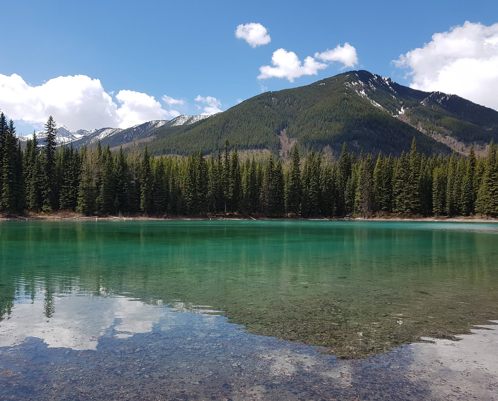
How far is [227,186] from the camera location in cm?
10238

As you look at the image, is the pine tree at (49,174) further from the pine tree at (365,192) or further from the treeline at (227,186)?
the pine tree at (365,192)

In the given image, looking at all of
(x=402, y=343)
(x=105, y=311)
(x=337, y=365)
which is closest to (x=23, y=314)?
(x=105, y=311)

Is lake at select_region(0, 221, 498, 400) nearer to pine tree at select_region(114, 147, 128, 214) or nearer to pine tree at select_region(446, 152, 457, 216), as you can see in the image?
pine tree at select_region(114, 147, 128, 214)

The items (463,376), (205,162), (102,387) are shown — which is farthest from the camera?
(205,162)

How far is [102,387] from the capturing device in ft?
18.4

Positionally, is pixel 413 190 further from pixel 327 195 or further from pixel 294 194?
pixel 294 194

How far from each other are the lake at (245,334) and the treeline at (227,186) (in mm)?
72905

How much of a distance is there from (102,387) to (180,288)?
8.06 meters

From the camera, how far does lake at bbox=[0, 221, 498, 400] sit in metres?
5.72

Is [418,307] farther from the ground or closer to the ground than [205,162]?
closer to the ground

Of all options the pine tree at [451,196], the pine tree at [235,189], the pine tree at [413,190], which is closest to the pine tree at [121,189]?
the pine tree at [235,189]

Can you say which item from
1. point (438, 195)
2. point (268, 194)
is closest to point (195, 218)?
point (268, 194)

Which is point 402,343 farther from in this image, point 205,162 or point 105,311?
point 205,162

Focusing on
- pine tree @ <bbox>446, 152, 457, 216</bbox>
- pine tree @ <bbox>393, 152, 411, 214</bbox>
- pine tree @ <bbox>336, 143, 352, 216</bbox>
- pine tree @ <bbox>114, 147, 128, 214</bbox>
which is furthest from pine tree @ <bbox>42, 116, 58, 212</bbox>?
pine tree @ <bbox>446, 152, 457, 216</bbox>
